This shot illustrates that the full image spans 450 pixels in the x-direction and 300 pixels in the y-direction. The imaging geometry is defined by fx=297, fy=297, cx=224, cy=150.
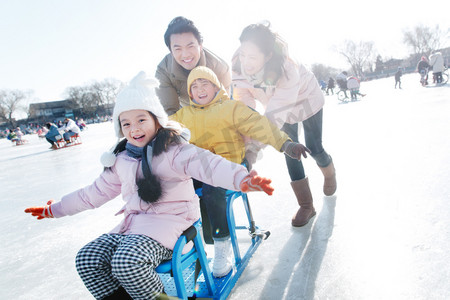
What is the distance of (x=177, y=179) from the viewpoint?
4.42 feet

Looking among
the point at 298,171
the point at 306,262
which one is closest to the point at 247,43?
the point at 298,171

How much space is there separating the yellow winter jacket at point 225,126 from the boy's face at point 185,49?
26 centimetres

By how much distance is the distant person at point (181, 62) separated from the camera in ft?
6.13

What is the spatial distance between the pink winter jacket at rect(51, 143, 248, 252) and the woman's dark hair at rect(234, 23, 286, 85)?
0.81 meters

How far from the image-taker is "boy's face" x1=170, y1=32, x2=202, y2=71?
6.12 ft

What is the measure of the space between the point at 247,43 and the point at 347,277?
1.40 meters

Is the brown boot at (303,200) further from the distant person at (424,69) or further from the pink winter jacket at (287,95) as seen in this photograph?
the distant person at (424,69)

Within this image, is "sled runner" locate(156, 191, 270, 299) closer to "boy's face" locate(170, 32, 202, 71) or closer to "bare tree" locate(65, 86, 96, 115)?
"boy's face" locate(170, 32, 202, 71)

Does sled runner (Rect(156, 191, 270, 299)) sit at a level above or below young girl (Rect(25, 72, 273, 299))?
below

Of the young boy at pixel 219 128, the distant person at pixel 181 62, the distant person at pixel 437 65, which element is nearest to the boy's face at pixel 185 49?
the distant person at pixel 181 62

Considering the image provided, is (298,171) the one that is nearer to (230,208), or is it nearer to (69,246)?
(230,208)

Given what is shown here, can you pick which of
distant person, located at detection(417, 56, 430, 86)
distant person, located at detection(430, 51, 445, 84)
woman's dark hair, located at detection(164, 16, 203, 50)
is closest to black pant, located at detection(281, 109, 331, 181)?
woman's dark hair, located at detection(164, 16, 203, 50)

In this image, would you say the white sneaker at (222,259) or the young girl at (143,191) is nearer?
the young girl at (143,191)

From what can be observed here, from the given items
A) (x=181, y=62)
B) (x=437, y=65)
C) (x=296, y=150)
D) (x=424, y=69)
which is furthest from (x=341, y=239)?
(x=424, y=69)
